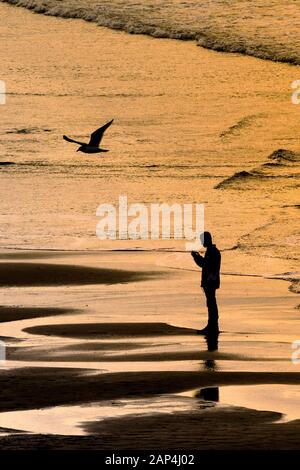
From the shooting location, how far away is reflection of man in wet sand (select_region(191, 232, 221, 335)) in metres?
19.2

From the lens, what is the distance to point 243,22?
67062mm

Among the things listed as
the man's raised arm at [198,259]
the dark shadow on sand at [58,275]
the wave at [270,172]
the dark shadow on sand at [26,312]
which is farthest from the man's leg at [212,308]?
the wave at [270,172]

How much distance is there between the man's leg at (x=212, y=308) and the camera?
1950 centimetres

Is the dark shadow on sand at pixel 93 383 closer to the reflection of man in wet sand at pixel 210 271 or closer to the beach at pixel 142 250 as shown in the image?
the beach at pixel 142 250

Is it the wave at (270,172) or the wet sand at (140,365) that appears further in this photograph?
the wave at (270,172)

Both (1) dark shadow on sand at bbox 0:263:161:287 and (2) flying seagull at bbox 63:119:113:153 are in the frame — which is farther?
(1) dark shadow on sand at bbox 0:263:161:287

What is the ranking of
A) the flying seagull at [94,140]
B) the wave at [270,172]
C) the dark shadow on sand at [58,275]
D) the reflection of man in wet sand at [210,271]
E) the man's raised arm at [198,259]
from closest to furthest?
the man's raised arm at [198,259] < the reflection of man in wet sand at [210,271] < the flying seagull at [94,140] < the dark shadow on sand at [58,275] < the wave at [270,172]

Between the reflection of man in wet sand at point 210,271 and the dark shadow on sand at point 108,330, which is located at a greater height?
the reflection of man in wet sand at point 210,271

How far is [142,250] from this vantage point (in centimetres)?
3027

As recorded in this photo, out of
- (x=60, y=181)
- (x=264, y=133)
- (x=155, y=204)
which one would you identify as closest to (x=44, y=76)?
(x=264, y=133)

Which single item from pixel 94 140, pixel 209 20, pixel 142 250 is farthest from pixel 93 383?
pixel 209 20

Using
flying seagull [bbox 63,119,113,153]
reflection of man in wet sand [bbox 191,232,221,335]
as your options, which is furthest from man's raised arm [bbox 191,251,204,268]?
flying seagull [bbox 63,119,113,153]

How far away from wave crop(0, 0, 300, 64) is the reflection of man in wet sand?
137 ft

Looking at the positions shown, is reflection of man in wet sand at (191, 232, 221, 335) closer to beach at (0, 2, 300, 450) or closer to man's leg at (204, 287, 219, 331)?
man's leg at (204, 287, 219, 331)
